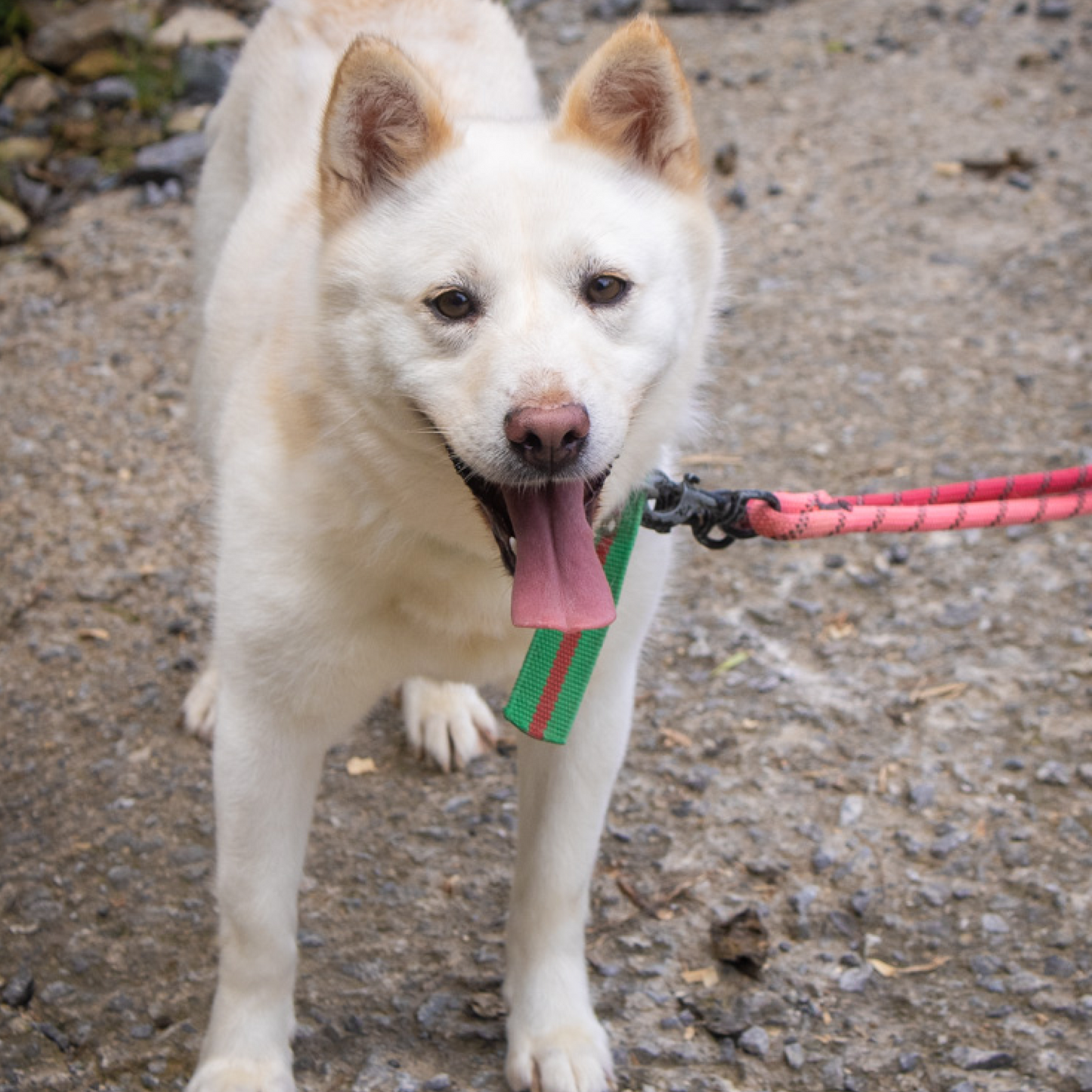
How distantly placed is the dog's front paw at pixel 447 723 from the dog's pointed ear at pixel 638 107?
5.15 ft

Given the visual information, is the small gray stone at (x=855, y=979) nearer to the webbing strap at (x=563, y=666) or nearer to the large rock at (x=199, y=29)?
the webbing strap at (x=563, y=666)

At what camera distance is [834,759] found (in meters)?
3.40

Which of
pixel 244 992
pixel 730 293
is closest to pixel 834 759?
pixel 730 293

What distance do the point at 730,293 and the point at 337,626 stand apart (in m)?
1.02

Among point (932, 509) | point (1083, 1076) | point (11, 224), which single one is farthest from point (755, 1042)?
point (11, 224)

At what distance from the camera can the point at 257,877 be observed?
7.93ft

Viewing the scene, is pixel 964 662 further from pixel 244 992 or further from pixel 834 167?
pixel 834 167

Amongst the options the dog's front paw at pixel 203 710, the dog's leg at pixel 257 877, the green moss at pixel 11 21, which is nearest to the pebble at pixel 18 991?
the dog's leg at pixel 257 877

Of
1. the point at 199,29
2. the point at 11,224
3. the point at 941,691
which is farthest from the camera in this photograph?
the point at 199,29

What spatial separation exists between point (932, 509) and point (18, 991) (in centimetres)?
209

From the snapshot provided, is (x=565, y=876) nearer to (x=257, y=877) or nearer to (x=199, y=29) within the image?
(x=257, y=877)

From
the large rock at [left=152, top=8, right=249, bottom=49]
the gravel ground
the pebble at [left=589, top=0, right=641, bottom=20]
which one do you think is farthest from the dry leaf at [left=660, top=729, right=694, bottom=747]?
the pebble at [left=589, top=0, right=641, bottom=20]

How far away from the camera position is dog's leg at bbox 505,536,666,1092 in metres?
2.49

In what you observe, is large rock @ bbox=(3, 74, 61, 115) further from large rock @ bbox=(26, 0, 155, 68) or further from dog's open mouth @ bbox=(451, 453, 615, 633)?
dog's open mouth @ bbox=(451, 453, 615, 633)
